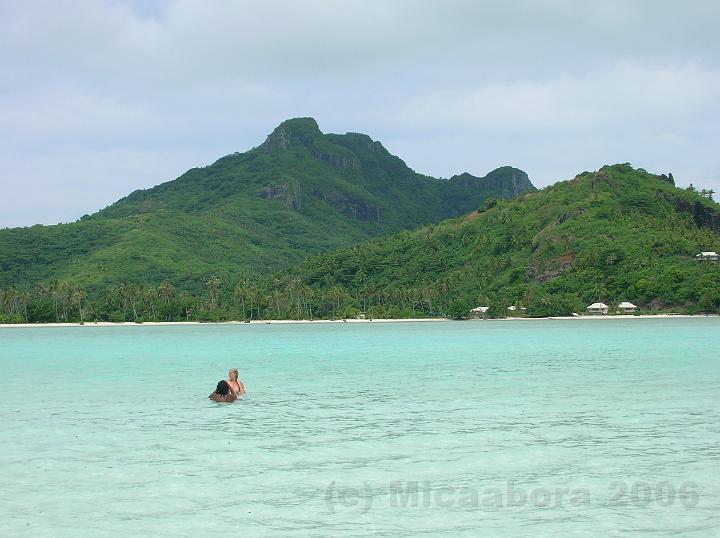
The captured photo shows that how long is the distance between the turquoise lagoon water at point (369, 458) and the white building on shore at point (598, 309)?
5280 inches

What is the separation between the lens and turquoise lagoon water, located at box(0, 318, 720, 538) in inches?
612

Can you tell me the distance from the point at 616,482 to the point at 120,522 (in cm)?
1110

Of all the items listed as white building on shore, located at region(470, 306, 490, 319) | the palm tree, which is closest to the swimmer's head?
white building on shore, located at region(470, 306, 490, 319)

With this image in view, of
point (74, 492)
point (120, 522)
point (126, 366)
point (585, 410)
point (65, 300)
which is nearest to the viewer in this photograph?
point (120, 522)

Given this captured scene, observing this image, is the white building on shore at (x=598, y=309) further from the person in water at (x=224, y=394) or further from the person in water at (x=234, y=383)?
the person in water at (x=224, y=394)

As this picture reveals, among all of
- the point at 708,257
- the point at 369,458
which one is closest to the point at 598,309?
the point at 708,257

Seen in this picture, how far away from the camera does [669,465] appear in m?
20.0

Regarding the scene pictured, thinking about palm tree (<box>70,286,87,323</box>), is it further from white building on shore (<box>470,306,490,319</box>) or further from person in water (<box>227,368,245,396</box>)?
person in water (<box>227,368,245,396</box>)

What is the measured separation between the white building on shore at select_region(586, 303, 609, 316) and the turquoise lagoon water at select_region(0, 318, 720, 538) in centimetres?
13410

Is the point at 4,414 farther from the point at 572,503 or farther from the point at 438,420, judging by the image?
the point at 572,503

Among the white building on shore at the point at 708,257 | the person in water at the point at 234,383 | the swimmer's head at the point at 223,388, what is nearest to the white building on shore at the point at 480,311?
the white building on shore at the point at 708,257

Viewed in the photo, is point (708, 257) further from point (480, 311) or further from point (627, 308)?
point (480, 311)

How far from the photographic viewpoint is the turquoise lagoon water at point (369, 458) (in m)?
15.5

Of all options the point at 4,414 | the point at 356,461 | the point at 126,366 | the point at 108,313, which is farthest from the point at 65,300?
the point at 356,461
